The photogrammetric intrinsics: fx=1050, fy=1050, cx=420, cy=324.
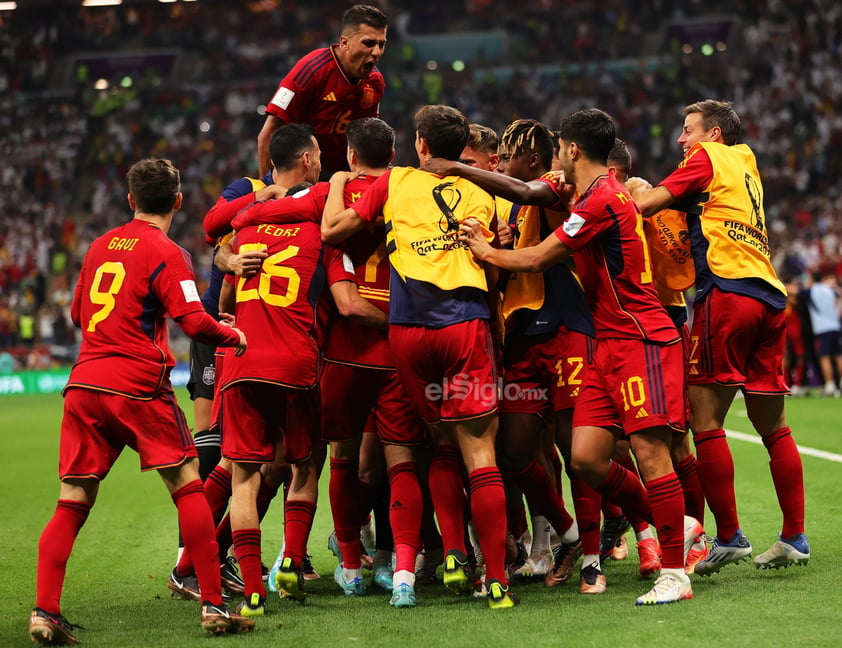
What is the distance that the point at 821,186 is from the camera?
94.9ft

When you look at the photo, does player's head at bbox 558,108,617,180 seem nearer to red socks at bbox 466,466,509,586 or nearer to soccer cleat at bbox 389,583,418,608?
red socks at bbox 466,466,509,586

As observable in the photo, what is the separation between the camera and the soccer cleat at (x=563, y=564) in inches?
232

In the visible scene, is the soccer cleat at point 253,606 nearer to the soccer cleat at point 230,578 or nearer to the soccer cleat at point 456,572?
the soccer cleat at point 230,578

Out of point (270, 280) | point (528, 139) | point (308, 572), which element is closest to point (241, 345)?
point (270, 280)

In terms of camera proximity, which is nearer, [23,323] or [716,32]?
[23,323]

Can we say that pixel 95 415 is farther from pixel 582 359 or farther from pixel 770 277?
pixel 770 277

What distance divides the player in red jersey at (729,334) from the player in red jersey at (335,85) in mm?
2160

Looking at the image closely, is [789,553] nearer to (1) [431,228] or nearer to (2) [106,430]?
(1) [431,228]

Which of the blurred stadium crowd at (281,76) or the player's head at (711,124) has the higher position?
the blurred stadium crowd at (281,76)

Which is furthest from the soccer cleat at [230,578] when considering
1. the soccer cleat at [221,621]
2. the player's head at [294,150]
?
the player's head at [294,150]

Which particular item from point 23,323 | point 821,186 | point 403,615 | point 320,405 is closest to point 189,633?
point 403,615

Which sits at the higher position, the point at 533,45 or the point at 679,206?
the point at 533,45

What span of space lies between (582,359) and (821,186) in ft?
83.8

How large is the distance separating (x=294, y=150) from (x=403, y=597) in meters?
2.54
